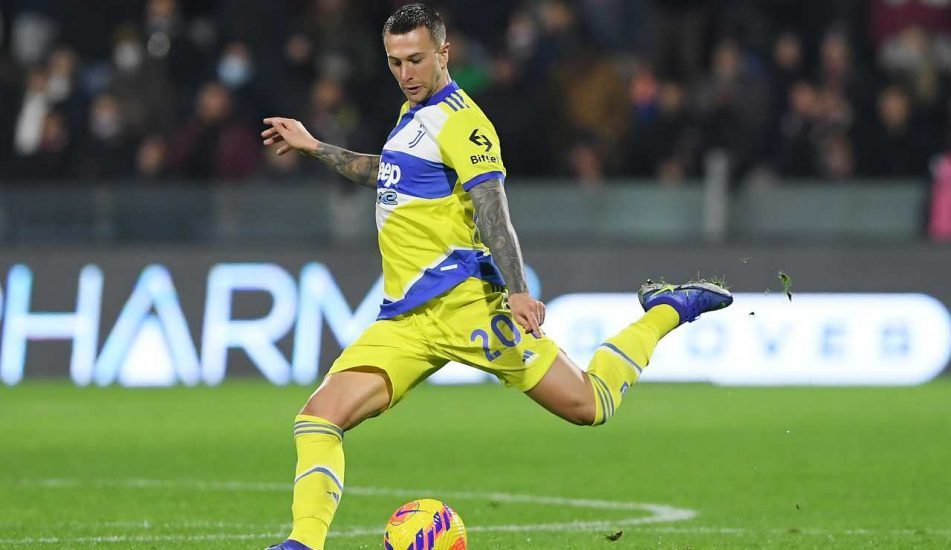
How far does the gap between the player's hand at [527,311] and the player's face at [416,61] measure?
3.03 ft

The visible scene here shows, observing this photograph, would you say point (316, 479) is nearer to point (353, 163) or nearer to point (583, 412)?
point (583, 412)

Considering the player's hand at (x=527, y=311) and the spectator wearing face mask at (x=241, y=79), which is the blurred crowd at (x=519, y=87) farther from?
the player's hand at (x=527, y=311)

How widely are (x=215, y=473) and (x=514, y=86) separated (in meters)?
8.11

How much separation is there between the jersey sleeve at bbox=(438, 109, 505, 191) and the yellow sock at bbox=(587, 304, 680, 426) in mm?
1113

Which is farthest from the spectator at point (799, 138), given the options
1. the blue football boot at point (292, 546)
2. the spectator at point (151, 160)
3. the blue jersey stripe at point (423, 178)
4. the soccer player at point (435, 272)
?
the blue football boot at point (292, 546)

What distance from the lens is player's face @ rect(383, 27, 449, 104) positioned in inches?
269

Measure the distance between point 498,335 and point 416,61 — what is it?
111 cm

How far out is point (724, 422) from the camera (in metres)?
13.4

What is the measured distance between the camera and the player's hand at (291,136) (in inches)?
296

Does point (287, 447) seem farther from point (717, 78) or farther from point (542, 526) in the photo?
point (717, 78)

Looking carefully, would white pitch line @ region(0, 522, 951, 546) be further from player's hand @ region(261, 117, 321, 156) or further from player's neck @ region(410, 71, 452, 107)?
player's neck @ region(410, 71, 452, 107)

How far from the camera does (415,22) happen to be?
6.84 meters

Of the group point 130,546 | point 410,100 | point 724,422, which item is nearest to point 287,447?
point 724,422

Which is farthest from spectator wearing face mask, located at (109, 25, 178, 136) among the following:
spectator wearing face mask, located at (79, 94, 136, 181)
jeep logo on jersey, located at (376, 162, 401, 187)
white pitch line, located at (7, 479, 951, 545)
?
jeep logo on jersey, located at (376, 162, 401, 187)
